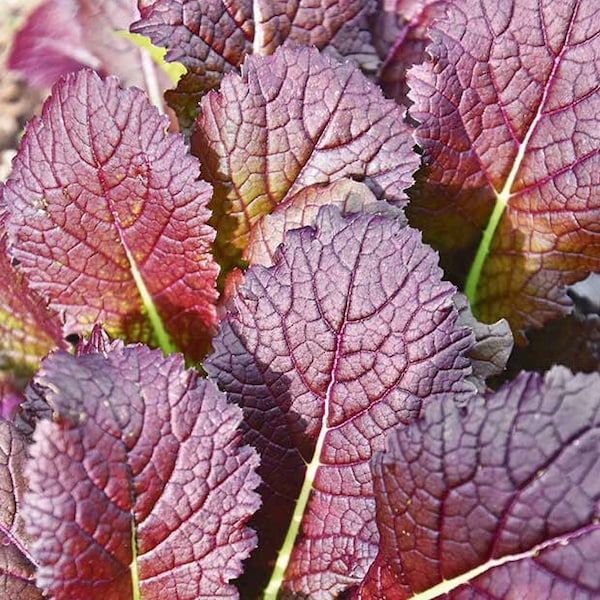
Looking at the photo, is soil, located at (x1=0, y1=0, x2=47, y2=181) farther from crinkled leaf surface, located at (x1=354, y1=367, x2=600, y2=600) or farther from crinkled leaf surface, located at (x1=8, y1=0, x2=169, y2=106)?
crinkled leaf surface, located at (x1=354, y1=367, x2=600, y2=600)

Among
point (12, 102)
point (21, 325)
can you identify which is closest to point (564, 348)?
point (21, 325)

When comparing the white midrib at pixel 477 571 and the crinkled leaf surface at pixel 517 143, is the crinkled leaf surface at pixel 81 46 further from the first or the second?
the white midrib at pixel 477 571

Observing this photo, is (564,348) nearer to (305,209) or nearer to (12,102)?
(305,209)

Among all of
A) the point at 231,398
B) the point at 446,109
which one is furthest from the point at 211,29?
the point at 231,398

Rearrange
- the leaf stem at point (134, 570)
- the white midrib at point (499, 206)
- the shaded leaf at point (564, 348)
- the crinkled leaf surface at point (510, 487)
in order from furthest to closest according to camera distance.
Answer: the shaded leaf at point (564, 348)
the white midrib at point (499, 206)
the leaf stem at point (134, 570)
the crinkled leaf surface at point (510, 487)

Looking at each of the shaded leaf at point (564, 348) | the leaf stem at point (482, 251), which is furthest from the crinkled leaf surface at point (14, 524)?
the shaded leaf at point (564, 348)

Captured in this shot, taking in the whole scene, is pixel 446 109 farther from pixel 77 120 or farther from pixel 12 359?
pixel 12 359

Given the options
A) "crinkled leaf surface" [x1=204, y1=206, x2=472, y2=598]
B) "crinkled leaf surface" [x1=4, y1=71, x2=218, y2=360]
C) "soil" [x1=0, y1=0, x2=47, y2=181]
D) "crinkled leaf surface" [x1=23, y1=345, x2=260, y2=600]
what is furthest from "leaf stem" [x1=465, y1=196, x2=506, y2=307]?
"soil" [x1=0, y1=0, x2=47, y2=181]
